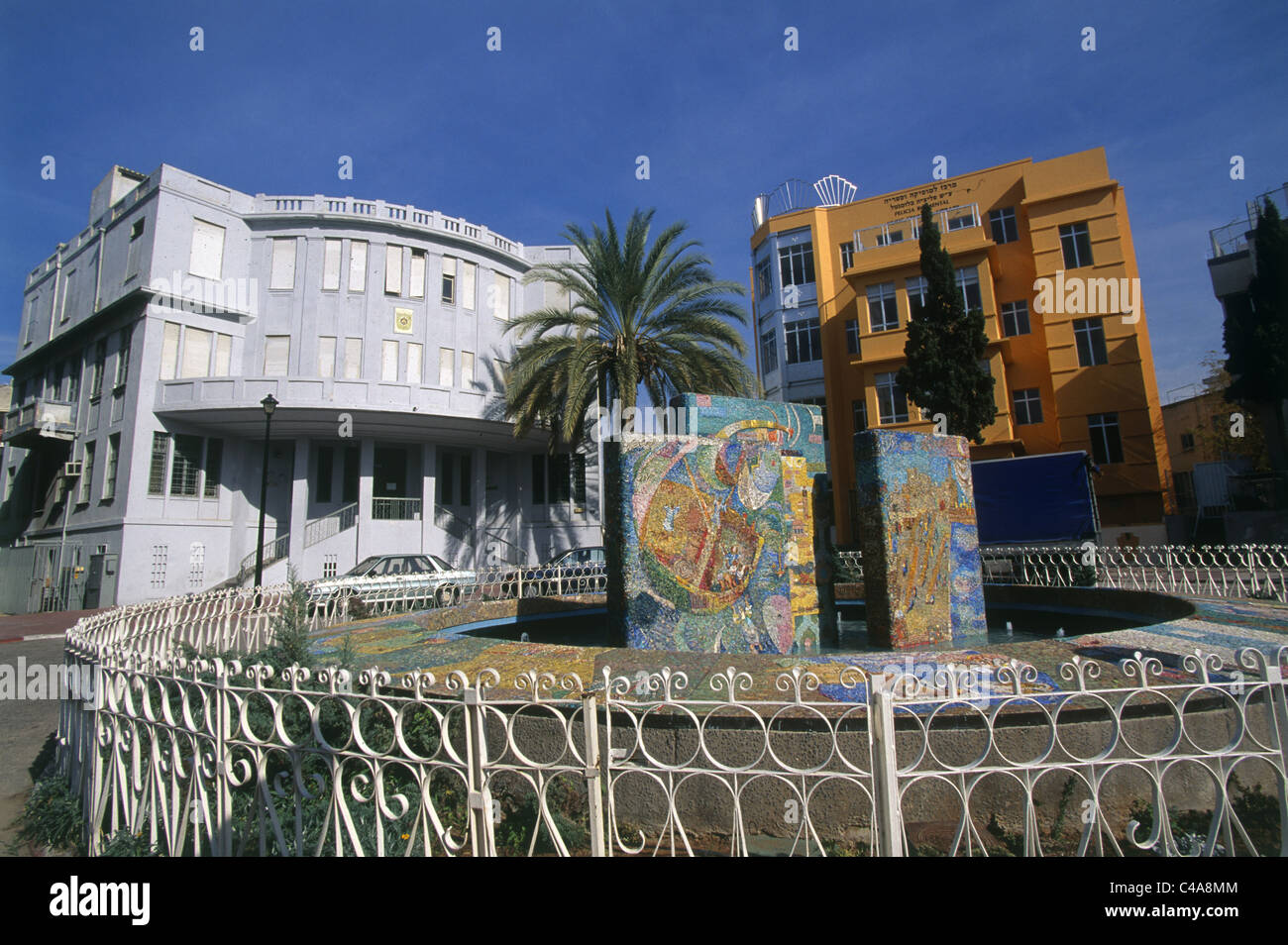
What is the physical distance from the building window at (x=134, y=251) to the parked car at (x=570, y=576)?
1765 centimetres

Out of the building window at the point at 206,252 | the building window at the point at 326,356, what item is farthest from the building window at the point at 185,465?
the building window at the point at 206,252

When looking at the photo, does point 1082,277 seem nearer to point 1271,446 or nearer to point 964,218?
point 964,218

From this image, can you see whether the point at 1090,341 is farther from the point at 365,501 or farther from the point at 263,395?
the point at 263,395

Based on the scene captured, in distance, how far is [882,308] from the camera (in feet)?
82.6

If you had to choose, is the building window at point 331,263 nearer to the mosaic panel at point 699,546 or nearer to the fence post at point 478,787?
the mosaic panel at point 699,546

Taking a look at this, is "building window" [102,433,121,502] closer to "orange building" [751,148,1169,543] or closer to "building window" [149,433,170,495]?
"building window" [149,433,170,495]

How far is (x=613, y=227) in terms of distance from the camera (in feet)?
58.4

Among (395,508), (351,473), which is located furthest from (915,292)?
(351,473)

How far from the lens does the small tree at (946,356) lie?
20.2 meters

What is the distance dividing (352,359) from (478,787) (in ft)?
76.9

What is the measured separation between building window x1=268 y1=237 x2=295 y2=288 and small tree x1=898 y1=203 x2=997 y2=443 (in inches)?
849
